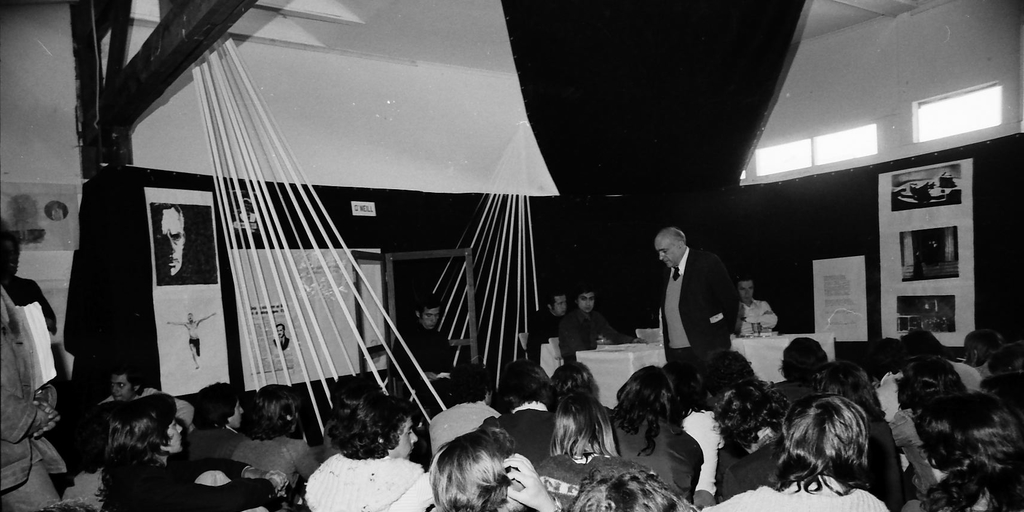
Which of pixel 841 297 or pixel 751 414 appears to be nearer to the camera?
pixel 751 414

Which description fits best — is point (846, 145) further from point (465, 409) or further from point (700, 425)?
point (465, 409)

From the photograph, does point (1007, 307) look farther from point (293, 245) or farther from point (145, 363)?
point (145, 363)

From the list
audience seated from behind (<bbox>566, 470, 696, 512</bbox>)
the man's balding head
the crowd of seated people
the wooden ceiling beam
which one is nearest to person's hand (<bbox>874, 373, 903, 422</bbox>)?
the crowd of seated people

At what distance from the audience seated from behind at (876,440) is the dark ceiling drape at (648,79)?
72.6 inches

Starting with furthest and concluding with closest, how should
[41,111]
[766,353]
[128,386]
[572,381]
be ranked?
[766,353], [41,111], [128,386], [572,381]

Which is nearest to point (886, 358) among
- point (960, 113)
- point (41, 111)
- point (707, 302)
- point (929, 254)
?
point (707, 302)

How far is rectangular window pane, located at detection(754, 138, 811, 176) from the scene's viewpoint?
6.48 metres

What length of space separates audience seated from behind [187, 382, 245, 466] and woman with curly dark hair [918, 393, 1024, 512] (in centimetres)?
235

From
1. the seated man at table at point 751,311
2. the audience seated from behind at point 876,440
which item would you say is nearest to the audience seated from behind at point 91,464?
the audience seated from behind at point 876,440

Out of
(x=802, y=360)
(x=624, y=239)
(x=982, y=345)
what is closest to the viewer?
(x=802, y=360)

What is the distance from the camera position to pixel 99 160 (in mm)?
4445

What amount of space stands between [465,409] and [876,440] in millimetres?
1514

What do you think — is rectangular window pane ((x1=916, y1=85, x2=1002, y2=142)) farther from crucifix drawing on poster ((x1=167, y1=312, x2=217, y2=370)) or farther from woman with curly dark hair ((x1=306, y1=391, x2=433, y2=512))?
crucifix drawing on poster ((x1=167, y1=312, x2=217, y2=370))

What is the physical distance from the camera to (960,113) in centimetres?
543
